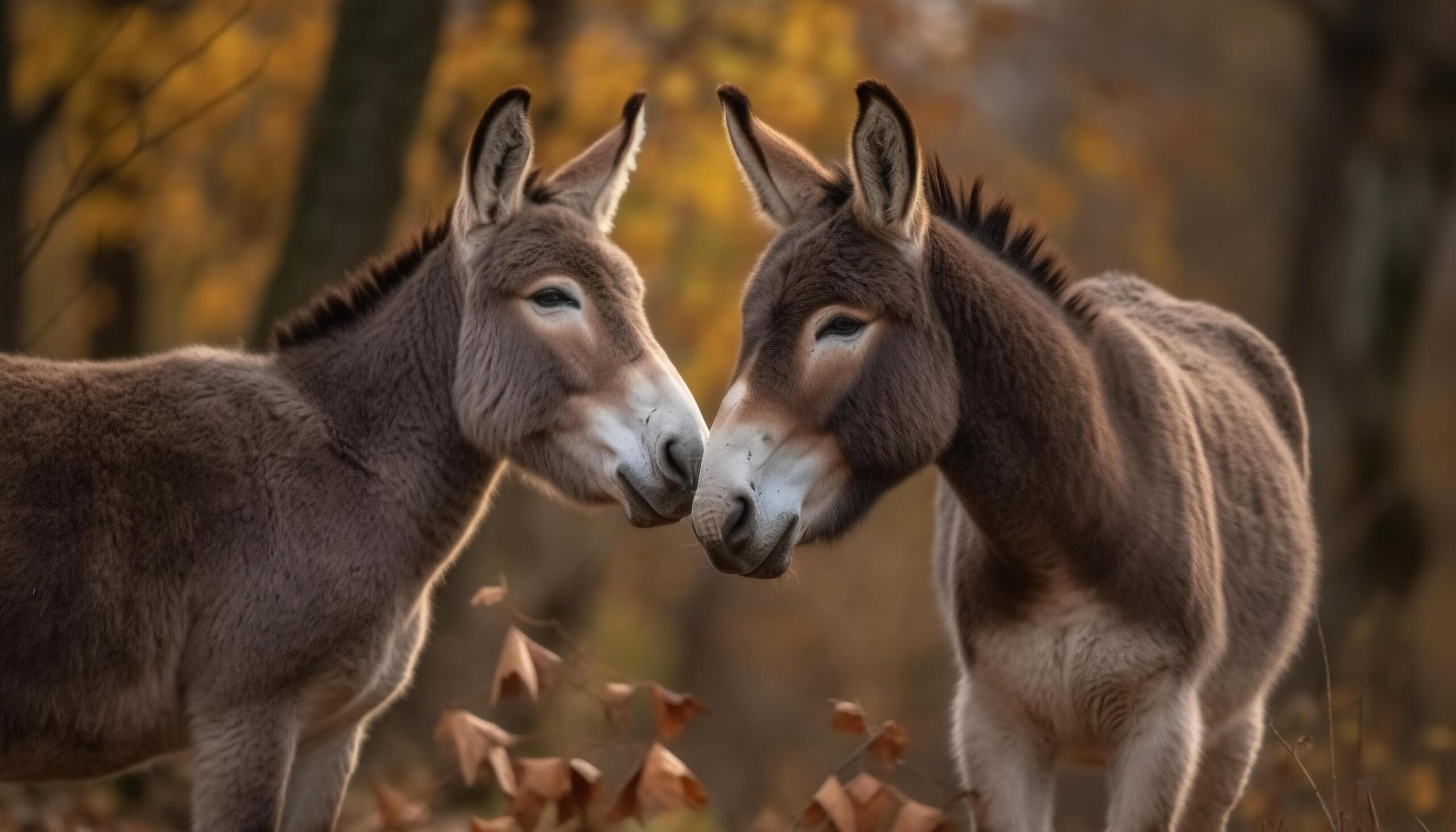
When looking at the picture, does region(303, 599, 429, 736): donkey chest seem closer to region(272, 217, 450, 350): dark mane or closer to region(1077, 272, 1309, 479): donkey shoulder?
region(272, 217, 450, 350): dark mane

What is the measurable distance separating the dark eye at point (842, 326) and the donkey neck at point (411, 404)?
1.36m

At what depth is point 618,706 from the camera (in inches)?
221

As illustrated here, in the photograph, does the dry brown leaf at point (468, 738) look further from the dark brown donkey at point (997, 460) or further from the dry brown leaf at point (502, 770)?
the dark brown donkey at point (997, 460)

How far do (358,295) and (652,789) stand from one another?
6.63ft

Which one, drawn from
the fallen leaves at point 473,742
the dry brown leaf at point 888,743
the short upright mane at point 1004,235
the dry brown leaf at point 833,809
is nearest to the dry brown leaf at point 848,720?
the dry brown leaf at point 888,743

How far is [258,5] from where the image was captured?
13578 millimetres

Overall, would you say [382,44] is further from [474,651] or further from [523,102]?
[474,651]

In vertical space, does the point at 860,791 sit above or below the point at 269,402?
below

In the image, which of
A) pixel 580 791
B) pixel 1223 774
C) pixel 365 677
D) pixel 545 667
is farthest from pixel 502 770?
pixel 1223 774

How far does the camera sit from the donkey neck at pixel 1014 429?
4680mm

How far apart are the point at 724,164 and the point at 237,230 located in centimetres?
541

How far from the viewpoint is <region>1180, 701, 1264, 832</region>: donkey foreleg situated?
5820mm

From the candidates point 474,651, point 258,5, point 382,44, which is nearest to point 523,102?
point 382,44

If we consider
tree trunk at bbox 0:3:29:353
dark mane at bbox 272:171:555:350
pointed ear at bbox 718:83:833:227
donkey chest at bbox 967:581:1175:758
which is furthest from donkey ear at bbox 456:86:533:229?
tree trunk at bbox 0:3:29:353
